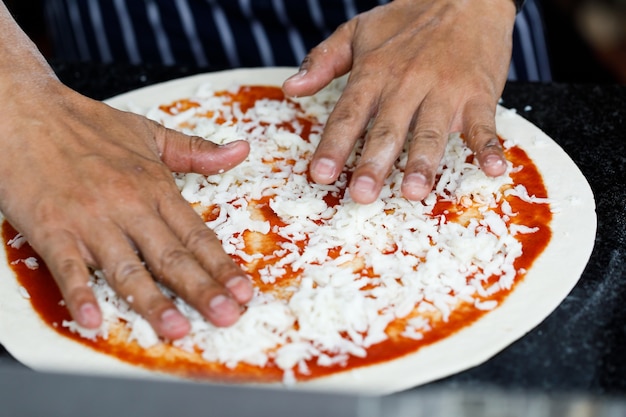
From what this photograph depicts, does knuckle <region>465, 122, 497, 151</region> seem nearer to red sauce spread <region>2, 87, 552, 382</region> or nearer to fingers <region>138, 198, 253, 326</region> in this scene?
red sauce spread <region>2, 87, 552, 382</region>

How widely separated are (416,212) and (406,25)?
39 cm

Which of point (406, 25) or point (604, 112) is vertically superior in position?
point (406, 25)

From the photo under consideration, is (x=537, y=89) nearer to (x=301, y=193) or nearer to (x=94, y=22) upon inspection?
(x=301, y=193)

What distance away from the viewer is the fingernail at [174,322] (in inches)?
35.0

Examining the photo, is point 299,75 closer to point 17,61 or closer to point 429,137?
point 429,137

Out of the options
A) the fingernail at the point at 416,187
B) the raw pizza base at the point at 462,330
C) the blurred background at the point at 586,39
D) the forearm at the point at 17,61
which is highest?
the forearm at the point at 17,61

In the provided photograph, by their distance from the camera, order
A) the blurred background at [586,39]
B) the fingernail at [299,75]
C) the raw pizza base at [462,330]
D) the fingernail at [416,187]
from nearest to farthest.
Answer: the raw pizza base at [462,330]
the fingernail at [416,187]
the fingernail at [299,75]
the blurred background at [586,39]

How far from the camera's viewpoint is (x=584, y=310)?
100 cm

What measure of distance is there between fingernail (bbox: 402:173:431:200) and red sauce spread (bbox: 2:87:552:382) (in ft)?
0.28

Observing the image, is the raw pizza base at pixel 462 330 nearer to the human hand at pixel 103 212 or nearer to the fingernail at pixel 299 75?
the human hand at pixel 103 212

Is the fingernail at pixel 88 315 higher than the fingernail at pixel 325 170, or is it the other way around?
the fingernail at pixel 88 315

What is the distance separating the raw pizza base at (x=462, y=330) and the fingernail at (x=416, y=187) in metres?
0.18

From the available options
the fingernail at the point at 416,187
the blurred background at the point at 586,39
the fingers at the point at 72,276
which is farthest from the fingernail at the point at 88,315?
the blurred background at the point at 586,39

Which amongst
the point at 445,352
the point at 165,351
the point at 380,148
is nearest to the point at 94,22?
the point at 380,148
